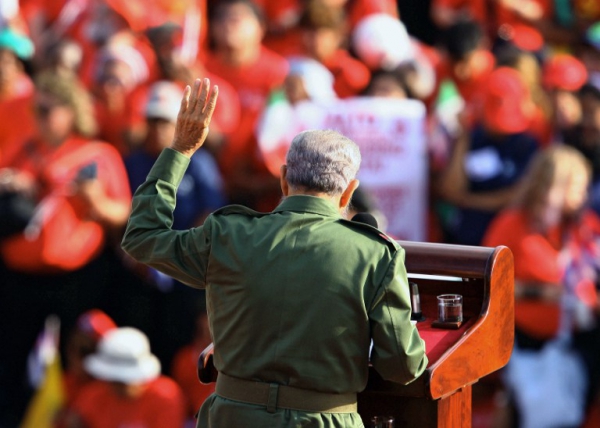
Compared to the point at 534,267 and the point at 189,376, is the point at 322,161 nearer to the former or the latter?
the point at 534,267

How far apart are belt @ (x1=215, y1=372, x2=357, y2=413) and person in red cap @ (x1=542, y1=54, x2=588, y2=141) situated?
382 cm

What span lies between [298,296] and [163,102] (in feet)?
11.9

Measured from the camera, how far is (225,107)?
618 cm

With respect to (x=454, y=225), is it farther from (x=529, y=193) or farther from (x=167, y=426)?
(x=167, y=426)

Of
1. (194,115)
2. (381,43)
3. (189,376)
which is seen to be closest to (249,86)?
(381,43)

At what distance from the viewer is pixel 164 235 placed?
8.55 feet

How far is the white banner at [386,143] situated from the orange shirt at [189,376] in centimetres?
111

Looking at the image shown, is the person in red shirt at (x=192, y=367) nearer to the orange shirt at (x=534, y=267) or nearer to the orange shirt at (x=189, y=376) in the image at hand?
the orange shirt at (x=189, y=376)

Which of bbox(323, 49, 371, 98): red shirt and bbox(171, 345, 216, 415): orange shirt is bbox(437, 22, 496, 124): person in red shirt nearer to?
bbox(323, 49, 371, 98): red shirt

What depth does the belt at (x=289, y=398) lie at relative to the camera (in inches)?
100

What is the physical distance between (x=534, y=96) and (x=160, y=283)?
230cm

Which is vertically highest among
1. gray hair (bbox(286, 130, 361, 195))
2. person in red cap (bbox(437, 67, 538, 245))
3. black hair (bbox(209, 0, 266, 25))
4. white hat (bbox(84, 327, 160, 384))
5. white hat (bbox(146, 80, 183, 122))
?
gray hair (bbox(286, 130, 361, 195))

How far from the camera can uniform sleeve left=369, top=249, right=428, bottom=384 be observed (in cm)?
248

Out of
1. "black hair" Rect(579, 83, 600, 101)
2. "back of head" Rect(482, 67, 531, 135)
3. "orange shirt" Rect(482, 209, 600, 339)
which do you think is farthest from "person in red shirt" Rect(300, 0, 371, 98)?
"orange shirt" Rect(482, 209, 600, 339)
